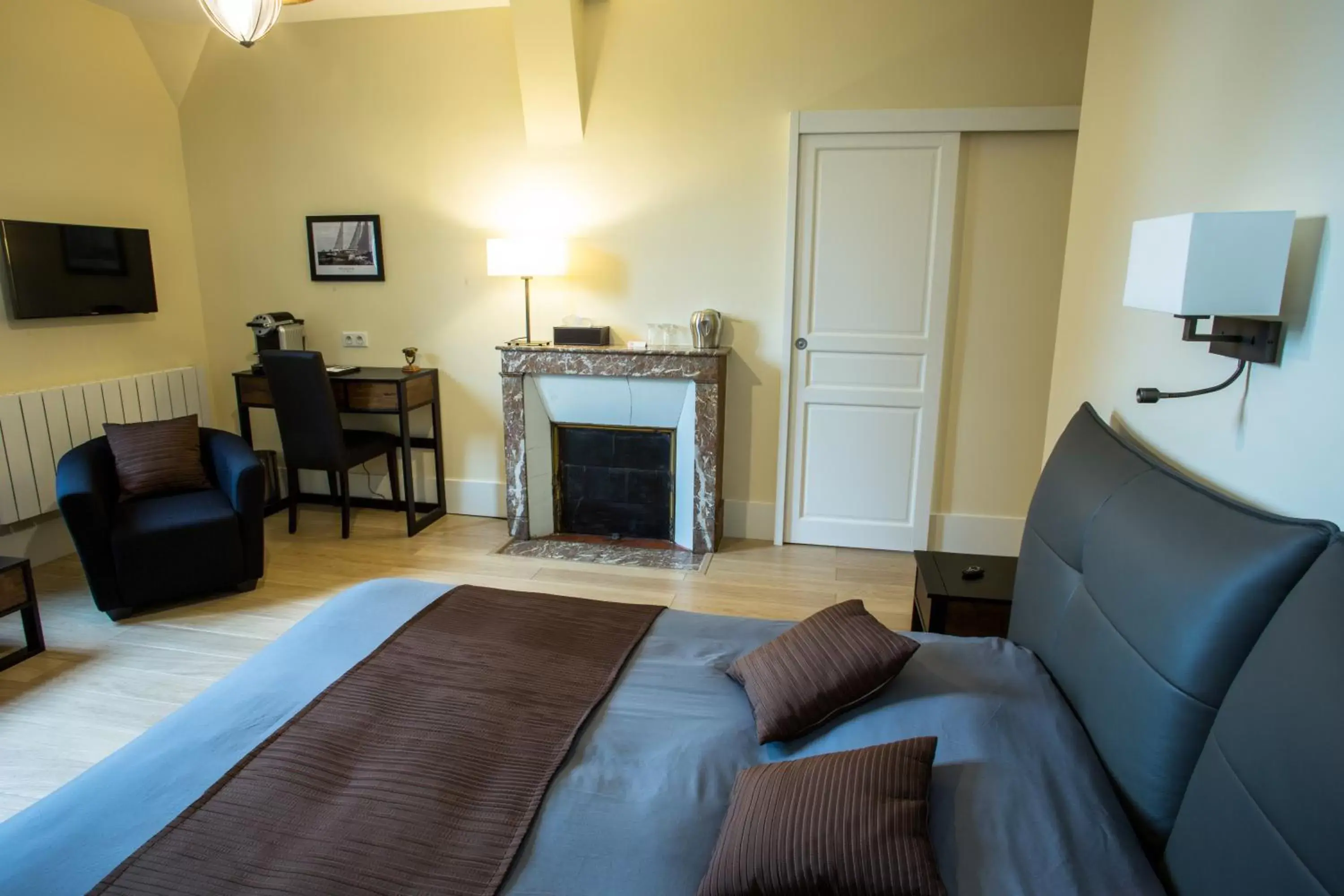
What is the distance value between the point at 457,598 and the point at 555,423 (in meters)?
1.99

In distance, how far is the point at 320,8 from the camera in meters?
3.87

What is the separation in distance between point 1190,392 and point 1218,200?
0.39 metres

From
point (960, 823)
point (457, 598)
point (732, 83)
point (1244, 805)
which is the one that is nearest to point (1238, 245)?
point (1244, 805)

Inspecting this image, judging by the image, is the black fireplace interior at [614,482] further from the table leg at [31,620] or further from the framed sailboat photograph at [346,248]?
the table leg at [31,620]

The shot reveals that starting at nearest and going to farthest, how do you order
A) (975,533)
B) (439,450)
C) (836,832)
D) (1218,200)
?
(836,832), (1218,200), (975,533), (439,450)

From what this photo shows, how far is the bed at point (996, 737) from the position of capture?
118 centimetres

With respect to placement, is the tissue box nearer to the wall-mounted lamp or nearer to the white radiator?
the white radiator

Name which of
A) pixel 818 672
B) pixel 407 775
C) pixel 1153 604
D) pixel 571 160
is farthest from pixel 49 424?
pixel 1153 604

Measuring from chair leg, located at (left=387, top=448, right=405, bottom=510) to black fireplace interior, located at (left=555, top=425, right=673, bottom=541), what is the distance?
39.9 inches

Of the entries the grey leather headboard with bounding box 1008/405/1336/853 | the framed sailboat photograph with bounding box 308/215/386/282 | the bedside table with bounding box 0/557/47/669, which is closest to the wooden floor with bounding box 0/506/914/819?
the bedside table with bounding box 0/557/47/669

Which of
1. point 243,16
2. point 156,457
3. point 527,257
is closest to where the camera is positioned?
point 243,16

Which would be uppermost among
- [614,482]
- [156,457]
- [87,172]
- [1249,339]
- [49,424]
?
[87,172]

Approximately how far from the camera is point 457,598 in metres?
2.22

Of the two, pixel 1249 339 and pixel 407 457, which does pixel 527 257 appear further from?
pixel 1249 339
